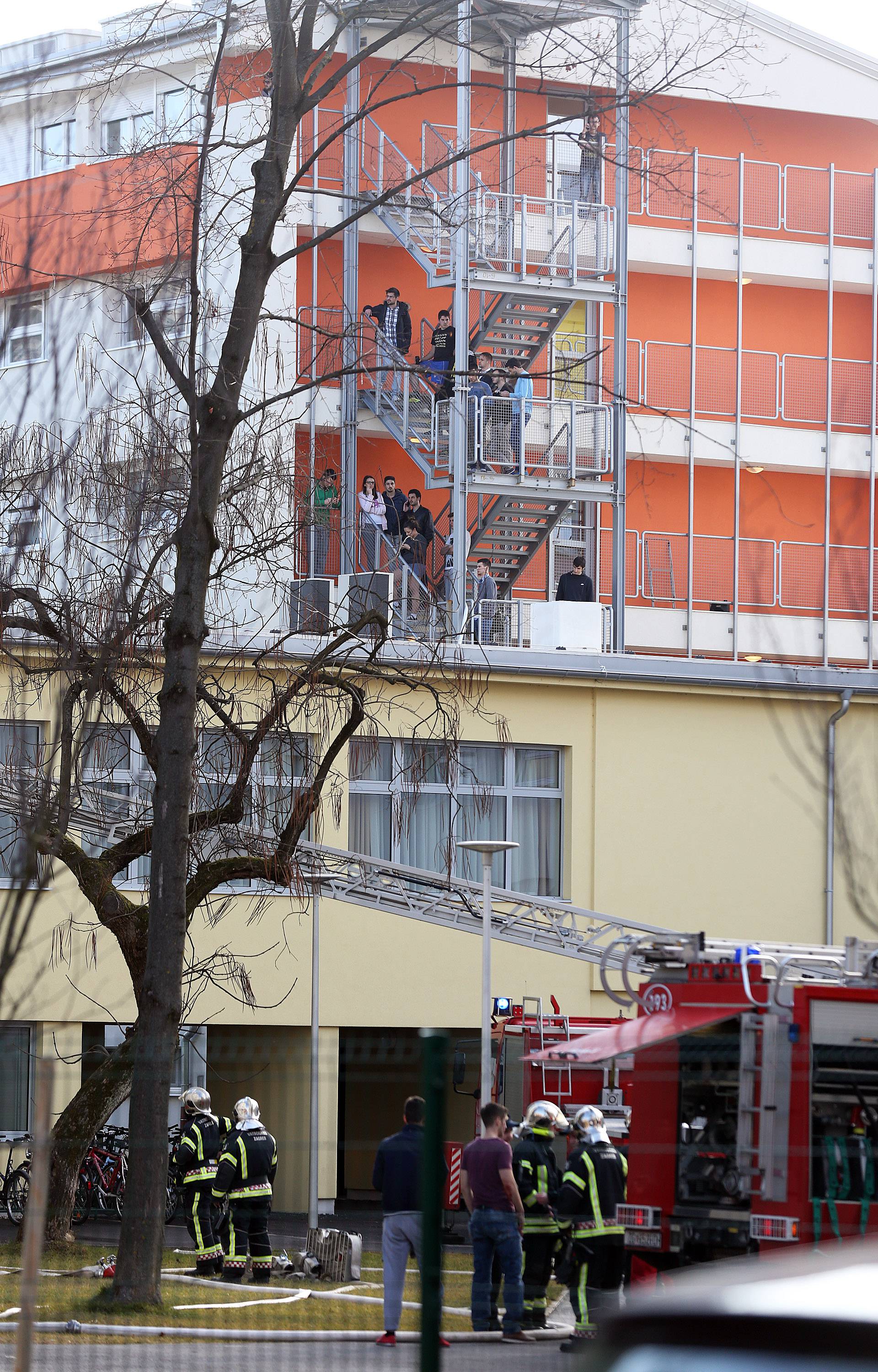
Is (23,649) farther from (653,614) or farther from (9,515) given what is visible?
(653,614)

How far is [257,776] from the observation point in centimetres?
1659

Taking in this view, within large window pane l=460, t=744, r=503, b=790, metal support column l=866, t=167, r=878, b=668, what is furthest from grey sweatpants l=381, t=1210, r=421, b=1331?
metal support column l=866, t=167, r=878, b=668

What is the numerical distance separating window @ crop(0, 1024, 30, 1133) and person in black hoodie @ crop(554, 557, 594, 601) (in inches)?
790

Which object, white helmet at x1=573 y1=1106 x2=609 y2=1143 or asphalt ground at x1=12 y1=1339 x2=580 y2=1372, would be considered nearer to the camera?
asphalt ground at x1=12 y1=1339 x2=580 y2=1372

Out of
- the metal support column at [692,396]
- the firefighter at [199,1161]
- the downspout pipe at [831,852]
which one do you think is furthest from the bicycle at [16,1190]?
the metal support column at [692,396]

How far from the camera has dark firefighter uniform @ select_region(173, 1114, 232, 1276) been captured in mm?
15477

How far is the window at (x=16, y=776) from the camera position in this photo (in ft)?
21.3

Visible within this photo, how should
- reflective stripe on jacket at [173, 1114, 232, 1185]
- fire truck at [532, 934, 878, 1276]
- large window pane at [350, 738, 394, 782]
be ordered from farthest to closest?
large window pane at [350, 738, 394, 782], reflective stripe on jacket at [173, 1114, 232, 1185], fire truck at [532, 934, 878, 1276]

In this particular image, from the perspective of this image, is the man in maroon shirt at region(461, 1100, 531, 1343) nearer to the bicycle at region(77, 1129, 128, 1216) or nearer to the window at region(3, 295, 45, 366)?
the window at region(3, 295, 45, 366)

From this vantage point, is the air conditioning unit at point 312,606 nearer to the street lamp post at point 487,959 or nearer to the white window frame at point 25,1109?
the street lamp post at point 487,959

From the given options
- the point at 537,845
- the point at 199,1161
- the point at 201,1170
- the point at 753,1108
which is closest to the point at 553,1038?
the point at 537,845

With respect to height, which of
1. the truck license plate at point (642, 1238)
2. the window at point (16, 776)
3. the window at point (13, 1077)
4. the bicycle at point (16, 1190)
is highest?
the window at point (16, 776)

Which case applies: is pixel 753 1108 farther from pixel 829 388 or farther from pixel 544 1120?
pixel 829 388

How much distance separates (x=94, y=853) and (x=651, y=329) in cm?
1581
